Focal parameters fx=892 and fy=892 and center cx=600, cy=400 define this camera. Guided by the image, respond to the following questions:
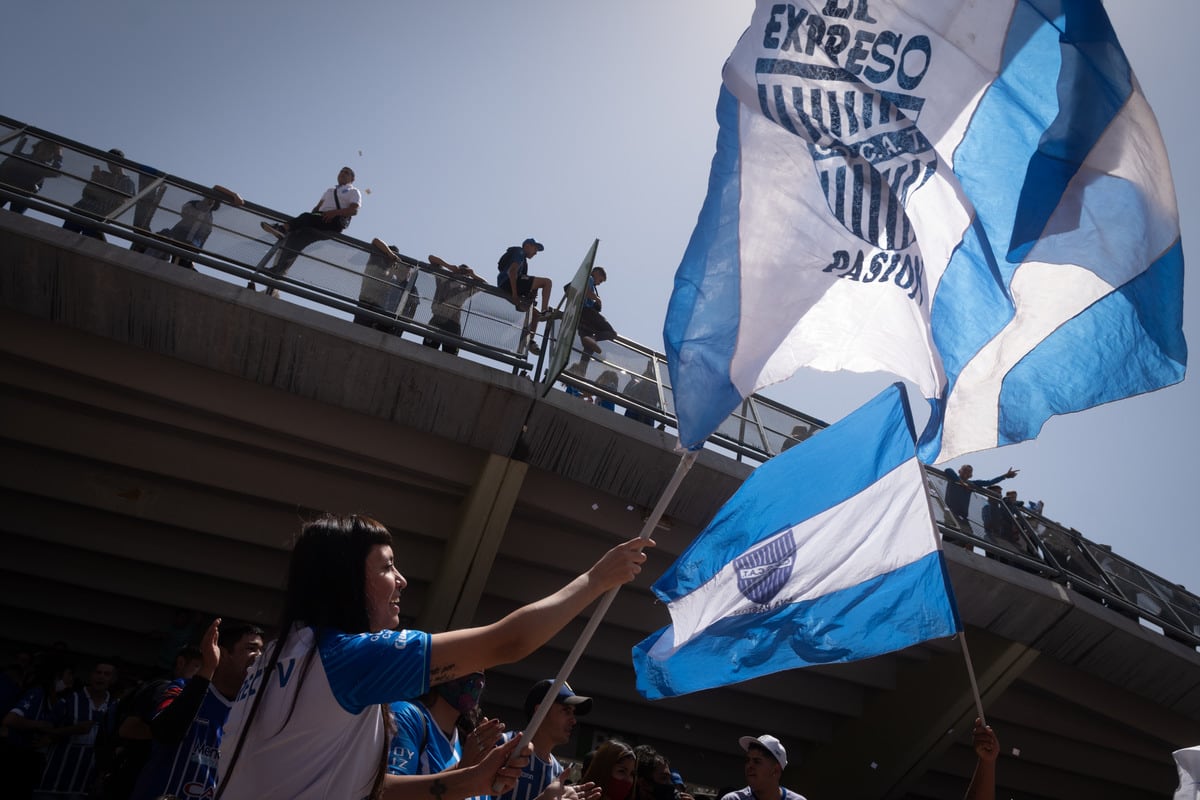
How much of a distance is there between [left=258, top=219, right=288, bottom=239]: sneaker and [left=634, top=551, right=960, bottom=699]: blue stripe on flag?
20.9 ft

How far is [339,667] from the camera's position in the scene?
219 centimetres

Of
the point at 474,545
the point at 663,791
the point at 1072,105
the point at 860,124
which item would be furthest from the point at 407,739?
the point at 474,545

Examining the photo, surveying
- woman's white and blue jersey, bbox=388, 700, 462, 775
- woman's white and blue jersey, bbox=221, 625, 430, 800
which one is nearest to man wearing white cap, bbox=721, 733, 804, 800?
woman's white and blue jersey, bbox=388, 700, 462, 775

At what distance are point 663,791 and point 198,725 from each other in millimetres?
3432

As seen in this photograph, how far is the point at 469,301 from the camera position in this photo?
369 inches

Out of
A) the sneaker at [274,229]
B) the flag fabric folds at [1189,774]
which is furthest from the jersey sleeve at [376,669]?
the sneaker at [274,229]

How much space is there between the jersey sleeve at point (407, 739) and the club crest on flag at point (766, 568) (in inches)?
71.3

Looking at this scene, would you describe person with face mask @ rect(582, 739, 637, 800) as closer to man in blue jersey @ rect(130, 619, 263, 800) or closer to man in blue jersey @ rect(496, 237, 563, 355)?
man in blue jersey @ rect(130, 619, 263, 800)

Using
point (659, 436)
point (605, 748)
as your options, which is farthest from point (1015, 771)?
point (605, 748)

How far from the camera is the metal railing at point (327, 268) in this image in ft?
27.4

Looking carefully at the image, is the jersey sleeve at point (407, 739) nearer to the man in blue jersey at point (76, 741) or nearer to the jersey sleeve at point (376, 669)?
the jersey sleeve at point (376, 669)

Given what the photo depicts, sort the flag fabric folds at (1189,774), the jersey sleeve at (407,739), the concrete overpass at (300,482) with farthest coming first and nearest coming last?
the concrete overpass at (300,482)
the flag fabric folds at (1189,774)
the jersey sleeve at (407,739)

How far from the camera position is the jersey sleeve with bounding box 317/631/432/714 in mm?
2174

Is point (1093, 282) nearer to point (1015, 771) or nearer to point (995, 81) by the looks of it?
point (995, 81)
